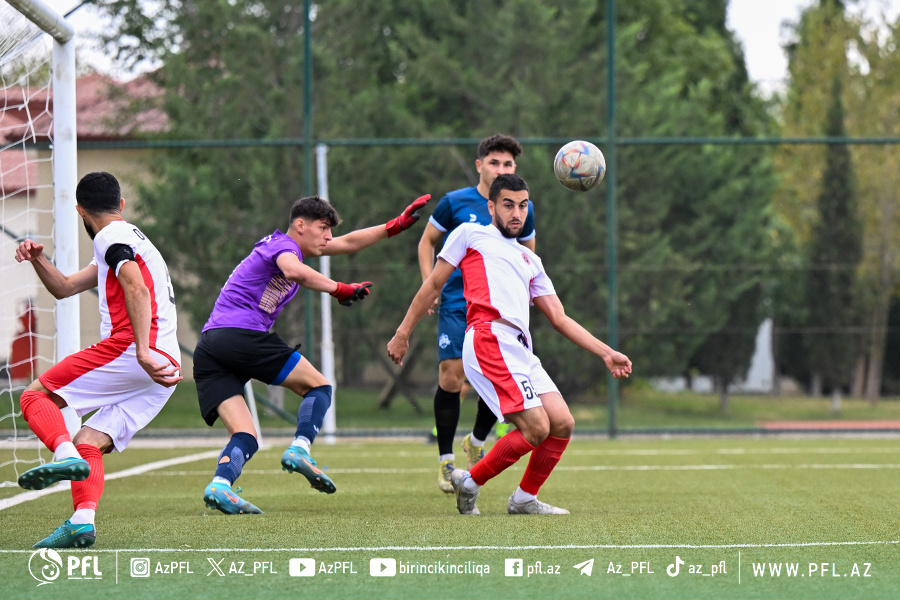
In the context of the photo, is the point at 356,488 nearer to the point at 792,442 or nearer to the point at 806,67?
the point at 792,442

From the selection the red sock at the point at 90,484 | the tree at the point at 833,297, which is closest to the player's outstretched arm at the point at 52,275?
the red sock at the point at 90,484

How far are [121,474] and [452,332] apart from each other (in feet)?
9.65

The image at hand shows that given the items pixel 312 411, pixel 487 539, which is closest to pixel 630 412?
pixel 312 411

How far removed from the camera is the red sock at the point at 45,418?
4.51 metres

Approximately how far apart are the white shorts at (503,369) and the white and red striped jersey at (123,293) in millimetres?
1447

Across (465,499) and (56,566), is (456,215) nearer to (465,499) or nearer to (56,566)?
(465,499)

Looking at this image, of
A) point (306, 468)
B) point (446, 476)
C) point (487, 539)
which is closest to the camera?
point (487, 539)

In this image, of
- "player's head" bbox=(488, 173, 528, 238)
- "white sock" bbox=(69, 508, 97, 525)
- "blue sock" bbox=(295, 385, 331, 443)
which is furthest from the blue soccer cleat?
"player's head" bbox=(488, 173, 528, 238)

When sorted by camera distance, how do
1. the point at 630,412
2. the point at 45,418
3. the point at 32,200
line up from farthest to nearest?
the point at 630,412
the point at 32,200
the point at 45,418

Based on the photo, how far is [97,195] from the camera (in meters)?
4.77

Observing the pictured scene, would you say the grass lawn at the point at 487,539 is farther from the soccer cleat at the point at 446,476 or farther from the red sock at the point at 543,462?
the red sock at the point at 543,462

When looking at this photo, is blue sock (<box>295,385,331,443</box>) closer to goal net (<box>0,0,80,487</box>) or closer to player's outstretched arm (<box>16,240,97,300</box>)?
player's outstretched arm (<box>16,240,97,300</box>)

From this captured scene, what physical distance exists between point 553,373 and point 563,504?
7.42 meters

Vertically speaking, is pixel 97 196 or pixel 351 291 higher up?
pixel 97 196
